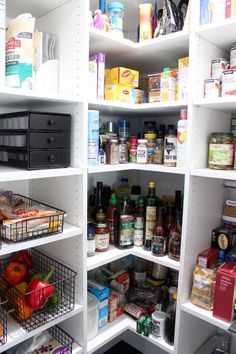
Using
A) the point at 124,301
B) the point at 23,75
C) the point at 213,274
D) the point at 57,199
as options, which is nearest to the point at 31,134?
the point at 23,75

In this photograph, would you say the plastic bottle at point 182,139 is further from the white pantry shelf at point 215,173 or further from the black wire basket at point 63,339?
the black wire basket at point 63,339

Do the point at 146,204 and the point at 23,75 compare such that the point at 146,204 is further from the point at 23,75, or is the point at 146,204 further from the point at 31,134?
the point at 23,75

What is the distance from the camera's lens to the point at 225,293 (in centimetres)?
113

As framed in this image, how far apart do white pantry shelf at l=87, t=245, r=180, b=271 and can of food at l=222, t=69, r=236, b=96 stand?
29.8 inches

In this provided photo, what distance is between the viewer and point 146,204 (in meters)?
1.54

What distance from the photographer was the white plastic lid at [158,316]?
4.64ft

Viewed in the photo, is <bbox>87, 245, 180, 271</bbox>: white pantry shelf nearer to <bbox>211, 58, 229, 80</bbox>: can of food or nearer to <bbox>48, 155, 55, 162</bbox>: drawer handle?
<bbox>48, 155, 55, 162</bbox>: drawer handle

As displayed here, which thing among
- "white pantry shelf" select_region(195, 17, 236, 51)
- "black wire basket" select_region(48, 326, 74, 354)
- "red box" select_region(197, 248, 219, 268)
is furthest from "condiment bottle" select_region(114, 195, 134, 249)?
"white pantry shelf" select_region(195, 17, 236, 51)

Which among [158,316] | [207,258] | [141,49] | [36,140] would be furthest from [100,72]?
[158,316]

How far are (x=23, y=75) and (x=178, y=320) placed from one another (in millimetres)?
1191

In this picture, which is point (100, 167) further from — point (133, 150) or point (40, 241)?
point (40, 241)

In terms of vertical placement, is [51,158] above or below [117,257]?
above

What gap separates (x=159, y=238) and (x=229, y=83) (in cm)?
75

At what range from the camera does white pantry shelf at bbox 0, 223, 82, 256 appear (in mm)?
975
